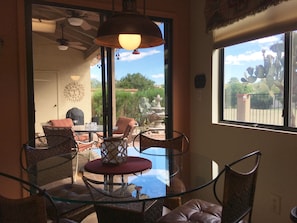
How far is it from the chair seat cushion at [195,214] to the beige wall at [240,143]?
24cm

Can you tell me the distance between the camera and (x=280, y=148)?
2.29m

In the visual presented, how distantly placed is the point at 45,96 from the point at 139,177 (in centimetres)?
149

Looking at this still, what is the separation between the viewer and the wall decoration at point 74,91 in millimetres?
Result: 2893

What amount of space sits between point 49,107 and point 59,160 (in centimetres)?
67

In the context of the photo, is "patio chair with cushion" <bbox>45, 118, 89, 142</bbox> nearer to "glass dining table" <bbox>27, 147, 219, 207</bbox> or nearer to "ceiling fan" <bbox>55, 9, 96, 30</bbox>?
"glass dining table" <bbox>27, 147, 219, 207</bbox>

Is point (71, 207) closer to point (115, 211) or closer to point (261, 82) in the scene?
point (115, 211)

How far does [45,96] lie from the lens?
9.02 feet

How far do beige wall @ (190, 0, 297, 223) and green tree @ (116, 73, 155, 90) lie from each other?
0.58 metres

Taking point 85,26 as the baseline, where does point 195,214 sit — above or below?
below

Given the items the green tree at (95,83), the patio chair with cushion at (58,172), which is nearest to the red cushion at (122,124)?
the green tree at (95,83)

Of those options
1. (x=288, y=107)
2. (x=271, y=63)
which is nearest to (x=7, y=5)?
(x=271, y=63)

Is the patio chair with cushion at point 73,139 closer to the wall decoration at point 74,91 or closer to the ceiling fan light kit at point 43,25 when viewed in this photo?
the wall decoration at point 74,91

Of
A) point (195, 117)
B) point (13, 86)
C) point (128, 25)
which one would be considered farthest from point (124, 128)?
point (128, 25)

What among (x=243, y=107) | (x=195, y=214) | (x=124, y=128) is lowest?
(x=195, y=214)
